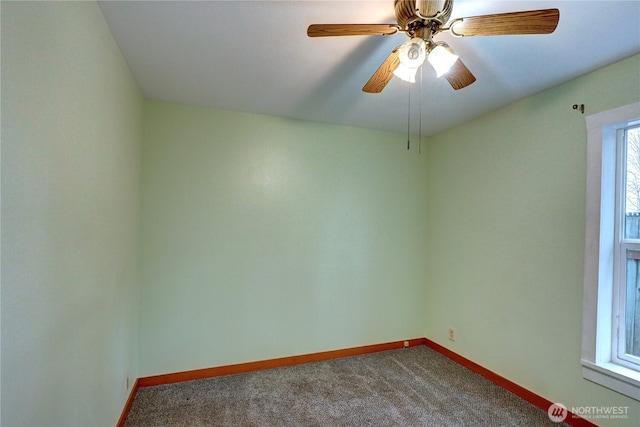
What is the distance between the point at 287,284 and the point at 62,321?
1901 millimetres

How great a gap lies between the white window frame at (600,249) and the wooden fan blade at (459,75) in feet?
3.34

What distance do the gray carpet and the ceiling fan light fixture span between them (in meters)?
2.19

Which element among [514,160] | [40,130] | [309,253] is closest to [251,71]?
[40,130]

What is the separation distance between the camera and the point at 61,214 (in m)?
1.09

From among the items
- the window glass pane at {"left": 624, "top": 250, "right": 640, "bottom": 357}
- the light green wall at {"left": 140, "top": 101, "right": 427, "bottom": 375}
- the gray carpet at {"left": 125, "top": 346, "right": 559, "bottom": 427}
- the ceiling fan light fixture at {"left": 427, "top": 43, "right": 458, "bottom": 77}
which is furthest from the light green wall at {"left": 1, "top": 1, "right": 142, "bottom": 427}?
the window glass pane at {"left": 624, "top": 250, "right": 640, "bottom": 357}

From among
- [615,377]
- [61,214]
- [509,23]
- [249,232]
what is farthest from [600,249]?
[61,214]

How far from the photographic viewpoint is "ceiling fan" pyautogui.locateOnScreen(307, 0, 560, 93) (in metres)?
1.17

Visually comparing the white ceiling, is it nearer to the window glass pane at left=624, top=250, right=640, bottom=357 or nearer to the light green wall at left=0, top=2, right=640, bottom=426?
the light green wall at left=0, top=2, right=640, bottom=426

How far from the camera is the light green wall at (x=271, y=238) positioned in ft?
8.31

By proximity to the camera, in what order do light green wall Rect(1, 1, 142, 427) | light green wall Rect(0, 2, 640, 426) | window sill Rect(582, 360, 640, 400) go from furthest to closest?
1. window sill Rect(582, 360, 640, 400)
2. light green wall Rect(0, 2, 640, 426)
3. light green wall Rect(1, 1, 142, 427)

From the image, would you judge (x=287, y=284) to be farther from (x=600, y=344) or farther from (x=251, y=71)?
(x=600, y=344)

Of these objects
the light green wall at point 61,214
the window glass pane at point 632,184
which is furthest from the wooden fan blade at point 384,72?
the window glass pane at point 632,184

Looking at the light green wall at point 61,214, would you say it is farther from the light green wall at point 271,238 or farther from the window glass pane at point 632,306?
the window glass pane at point 632,306

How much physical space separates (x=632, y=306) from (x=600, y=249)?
0.38 meters
